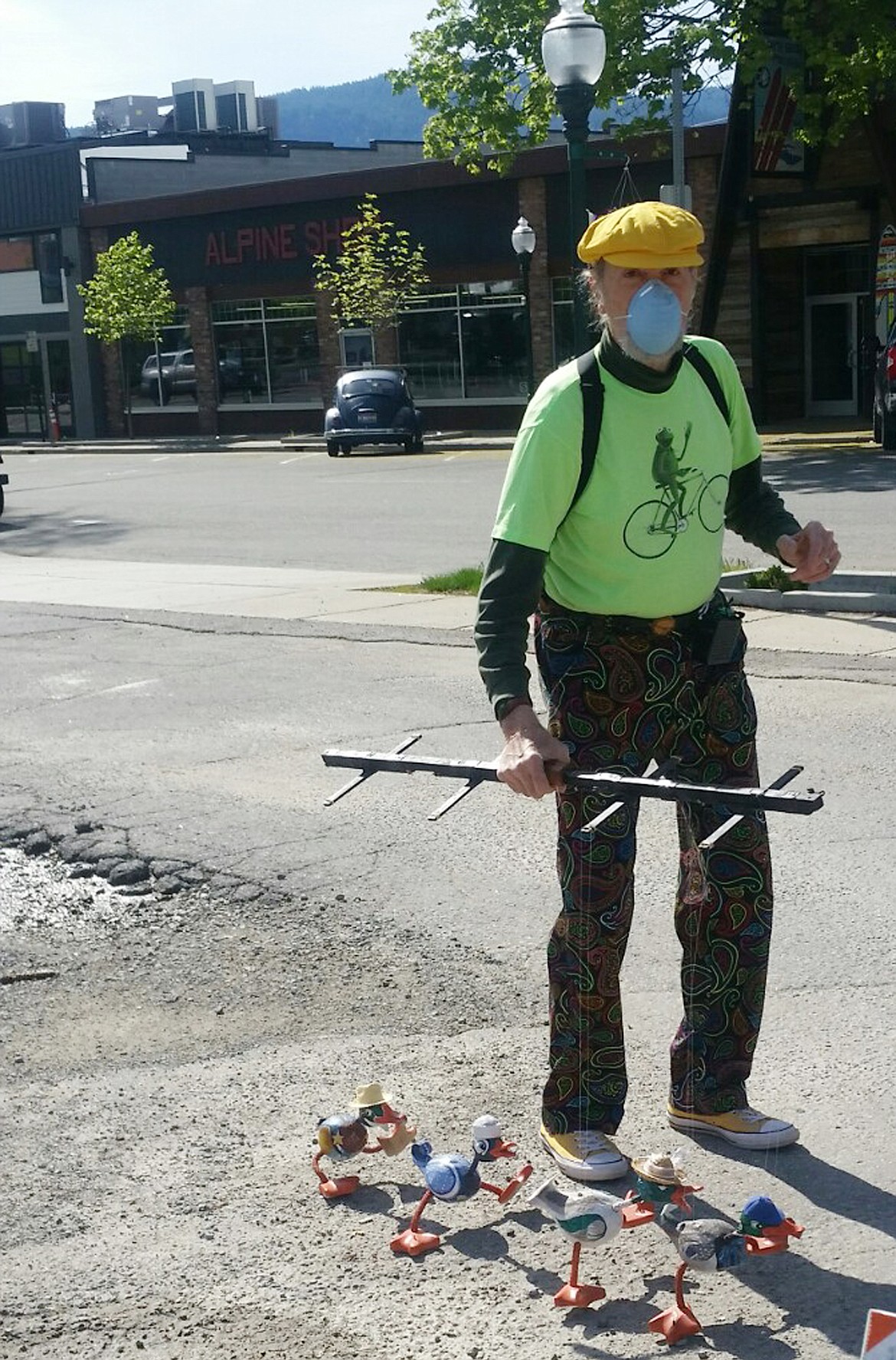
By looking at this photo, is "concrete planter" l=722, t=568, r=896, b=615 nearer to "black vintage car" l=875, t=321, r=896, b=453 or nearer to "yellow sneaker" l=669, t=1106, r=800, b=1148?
"yellow sneaker" l=669, t=1106, r=800, b=1148

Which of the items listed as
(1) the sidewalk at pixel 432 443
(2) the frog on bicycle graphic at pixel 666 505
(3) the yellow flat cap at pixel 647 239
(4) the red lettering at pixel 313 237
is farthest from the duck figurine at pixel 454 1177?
(4) the red lettering at pixel 313 237

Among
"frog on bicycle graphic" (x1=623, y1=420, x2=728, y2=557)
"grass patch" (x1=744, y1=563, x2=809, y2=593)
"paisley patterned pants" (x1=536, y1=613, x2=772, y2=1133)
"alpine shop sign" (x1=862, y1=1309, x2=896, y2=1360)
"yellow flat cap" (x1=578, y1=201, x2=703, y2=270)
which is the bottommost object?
Result: "grass patch" (x1=744, y1=563, x2=809, y2=593)

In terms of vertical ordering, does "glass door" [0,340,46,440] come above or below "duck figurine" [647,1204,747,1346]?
above

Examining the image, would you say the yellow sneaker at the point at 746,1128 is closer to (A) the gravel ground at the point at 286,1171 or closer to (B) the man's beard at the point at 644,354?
Answer: (A) the gravel ground at the point at 286,1171

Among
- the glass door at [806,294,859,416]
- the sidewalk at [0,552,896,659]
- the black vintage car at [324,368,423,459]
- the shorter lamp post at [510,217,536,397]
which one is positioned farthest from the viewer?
the black vintage car at [324,368,423,459]

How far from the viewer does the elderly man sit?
3479 millimetres

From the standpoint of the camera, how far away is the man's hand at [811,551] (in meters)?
3.75

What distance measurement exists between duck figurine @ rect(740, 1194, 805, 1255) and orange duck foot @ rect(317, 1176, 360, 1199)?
2.81ft

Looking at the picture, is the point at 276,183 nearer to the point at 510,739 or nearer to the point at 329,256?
the point at 329,256

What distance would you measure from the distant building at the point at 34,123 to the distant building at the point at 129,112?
19.9 metres

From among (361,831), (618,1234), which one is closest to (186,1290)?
(618,1234)

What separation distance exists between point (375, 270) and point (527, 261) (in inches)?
191

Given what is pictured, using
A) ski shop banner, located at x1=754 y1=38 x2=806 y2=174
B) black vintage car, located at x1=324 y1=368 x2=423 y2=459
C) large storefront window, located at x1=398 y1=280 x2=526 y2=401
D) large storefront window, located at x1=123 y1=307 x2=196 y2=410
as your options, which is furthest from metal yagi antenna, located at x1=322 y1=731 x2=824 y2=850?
large storefront window, located at x1=123 y1=307 x2=196 y2=410

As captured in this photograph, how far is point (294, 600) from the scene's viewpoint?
13594 millimetres
